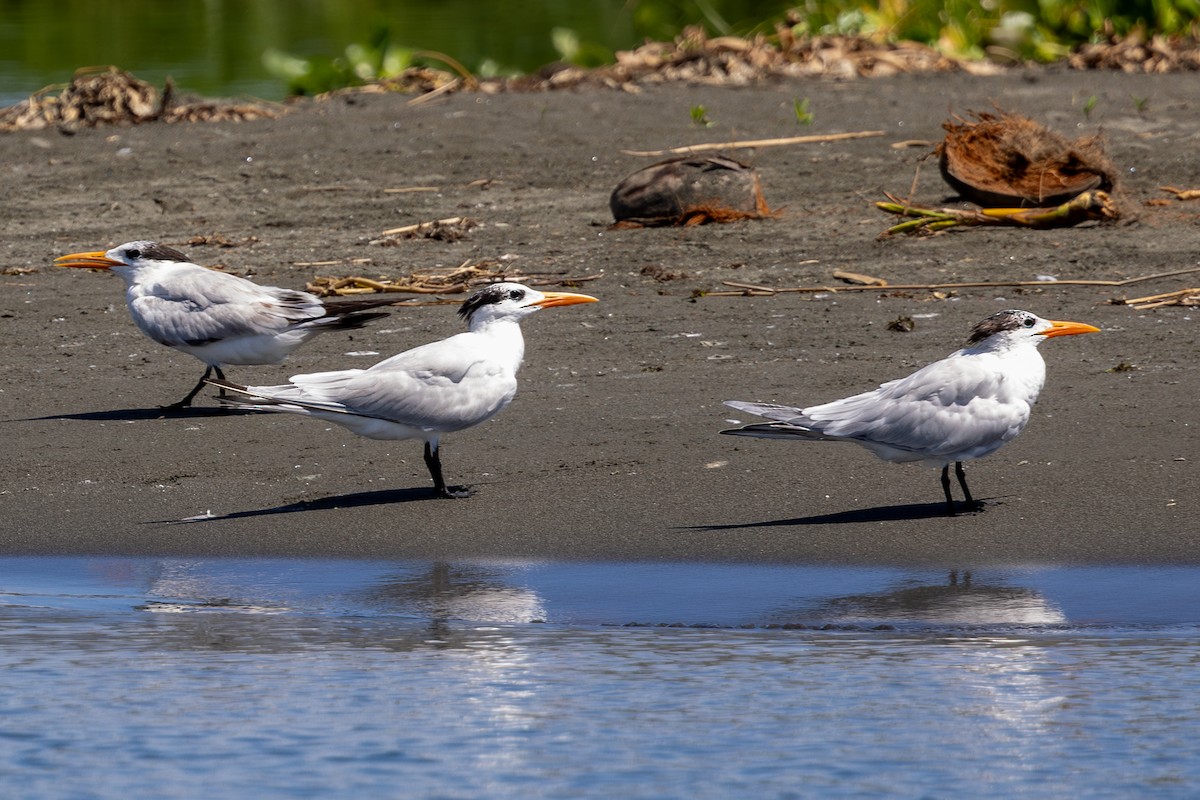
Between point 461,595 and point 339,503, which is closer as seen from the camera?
point 461,595

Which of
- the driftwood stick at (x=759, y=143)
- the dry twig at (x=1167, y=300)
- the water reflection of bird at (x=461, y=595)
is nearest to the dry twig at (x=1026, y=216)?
the dry twig at (x=1167, y=300)

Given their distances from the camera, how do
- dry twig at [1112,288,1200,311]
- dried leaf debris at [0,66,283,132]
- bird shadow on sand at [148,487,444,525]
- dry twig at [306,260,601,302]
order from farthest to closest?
1. dried leaf debris at [0,66,283,132]
2. dry twig at [306,260,601,302]
3. dry twig at [1112,288,1200,311]
4. bird shadow on sand at [148,487,444,525]

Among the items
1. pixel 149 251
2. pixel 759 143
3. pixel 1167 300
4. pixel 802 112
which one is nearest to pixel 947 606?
pixel 1167 300

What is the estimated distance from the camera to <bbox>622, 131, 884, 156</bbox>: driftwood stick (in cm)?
1388

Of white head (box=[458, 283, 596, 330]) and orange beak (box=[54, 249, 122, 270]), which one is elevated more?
orange beak (box=[54, 249, 122, 270])

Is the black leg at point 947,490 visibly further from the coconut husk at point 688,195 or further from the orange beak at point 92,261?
the coconut husk at point 688,195

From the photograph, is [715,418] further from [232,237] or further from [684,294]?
[232,237]

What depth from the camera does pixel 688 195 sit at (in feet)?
38.9

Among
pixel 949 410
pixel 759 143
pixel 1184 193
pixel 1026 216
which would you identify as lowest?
pixel 949 410

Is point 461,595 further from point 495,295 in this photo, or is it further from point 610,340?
point 610,340

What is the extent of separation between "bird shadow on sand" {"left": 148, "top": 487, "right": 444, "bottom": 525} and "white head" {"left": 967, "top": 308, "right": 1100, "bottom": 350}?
2.09 metres

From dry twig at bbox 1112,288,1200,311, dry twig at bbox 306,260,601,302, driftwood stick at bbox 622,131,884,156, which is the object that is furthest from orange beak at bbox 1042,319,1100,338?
driftwood stick at bbox 622,131,884,156

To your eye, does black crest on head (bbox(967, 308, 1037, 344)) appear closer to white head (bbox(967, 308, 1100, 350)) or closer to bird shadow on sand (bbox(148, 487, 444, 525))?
white head (bbox(967, 308, 1100, 350))

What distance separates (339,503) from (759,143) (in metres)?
7.30
